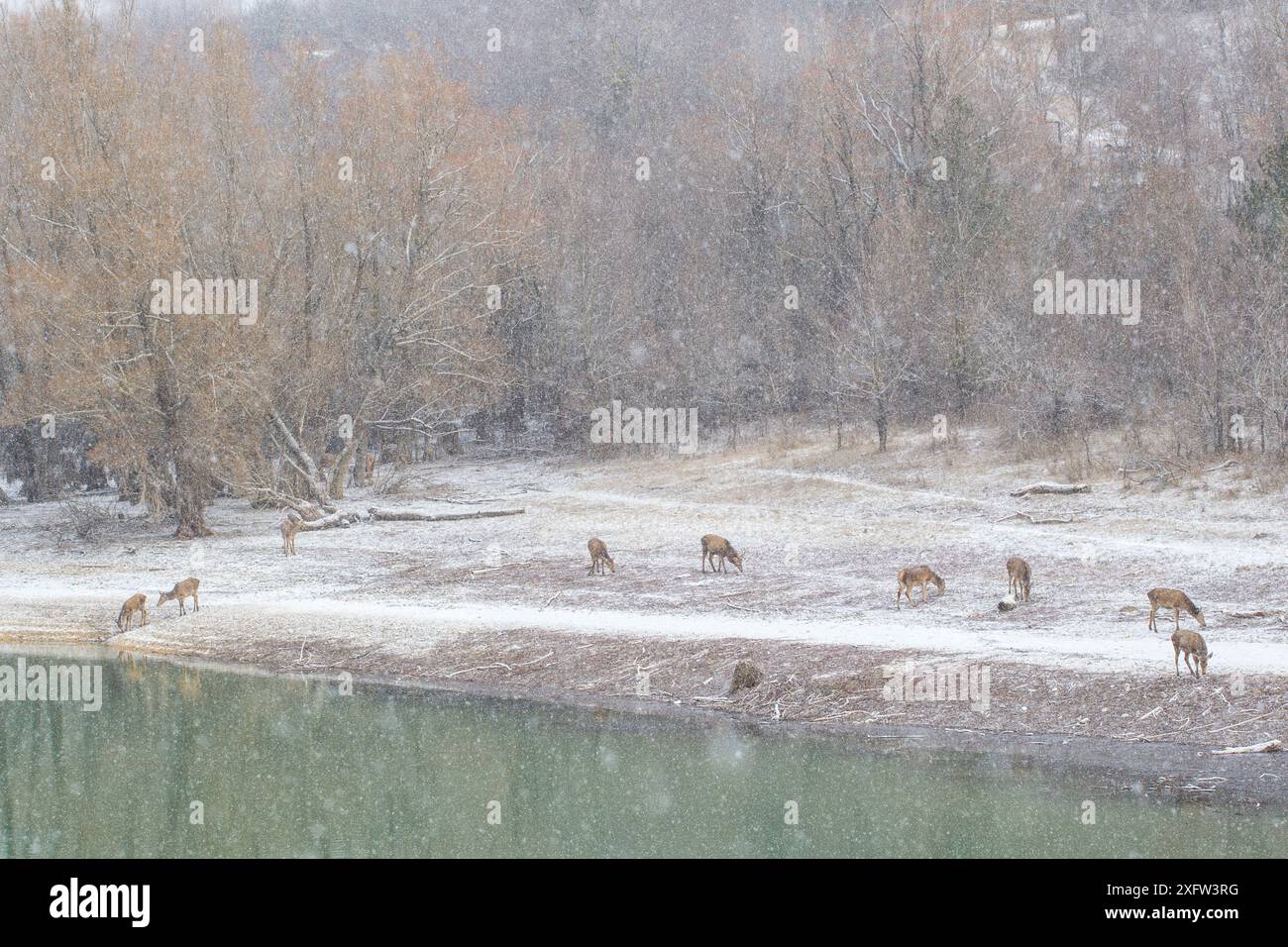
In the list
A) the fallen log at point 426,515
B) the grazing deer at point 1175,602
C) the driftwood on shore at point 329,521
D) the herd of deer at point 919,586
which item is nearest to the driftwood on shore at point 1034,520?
the herd of deer at point 919,586

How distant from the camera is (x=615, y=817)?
14281 millimetres

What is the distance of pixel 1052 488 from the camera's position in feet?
93.9

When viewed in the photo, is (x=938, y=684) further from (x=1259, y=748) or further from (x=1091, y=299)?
(x=1091, y=299)

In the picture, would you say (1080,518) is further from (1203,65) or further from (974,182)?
(1203,65)

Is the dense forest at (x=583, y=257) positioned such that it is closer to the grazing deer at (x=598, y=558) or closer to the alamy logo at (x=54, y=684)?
the alamy logo at (x=54, y=684)

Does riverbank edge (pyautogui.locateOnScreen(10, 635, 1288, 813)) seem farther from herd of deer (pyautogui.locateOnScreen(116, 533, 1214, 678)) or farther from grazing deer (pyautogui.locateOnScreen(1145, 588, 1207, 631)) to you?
grazing deer (pyautogui.locateOnScreen(1145, 588, 1207, 631))

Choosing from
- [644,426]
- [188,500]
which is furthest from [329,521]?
[644,426]

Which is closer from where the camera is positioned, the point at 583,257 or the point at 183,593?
the point at 183,593

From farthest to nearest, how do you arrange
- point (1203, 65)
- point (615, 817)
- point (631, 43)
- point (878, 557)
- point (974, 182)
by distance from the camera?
point (631, 43) → point (1203, 65) → point (974, 182) → point (878, 557) → point (615, 817)

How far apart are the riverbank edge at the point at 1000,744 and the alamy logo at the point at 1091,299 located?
21748 millimetres

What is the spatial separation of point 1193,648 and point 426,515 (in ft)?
71.7

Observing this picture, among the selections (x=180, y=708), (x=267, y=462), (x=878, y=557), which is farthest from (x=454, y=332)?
(x=180, y=708)

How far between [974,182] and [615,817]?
29.4 m

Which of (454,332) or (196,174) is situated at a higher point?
A: (196,174)
